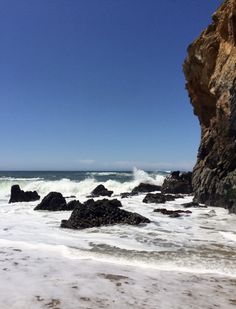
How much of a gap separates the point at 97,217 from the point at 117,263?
19.6 feet

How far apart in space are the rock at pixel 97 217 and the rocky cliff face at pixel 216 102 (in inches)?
202

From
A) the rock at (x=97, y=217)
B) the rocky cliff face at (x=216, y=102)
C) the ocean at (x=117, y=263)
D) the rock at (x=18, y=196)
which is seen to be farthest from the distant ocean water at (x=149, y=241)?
the rock at (x=18, y=196)

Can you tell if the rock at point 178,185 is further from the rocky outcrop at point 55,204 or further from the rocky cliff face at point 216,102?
the rocky outcrop at point 55,204

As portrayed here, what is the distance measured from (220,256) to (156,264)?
1.70 metres

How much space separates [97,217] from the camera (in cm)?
1434

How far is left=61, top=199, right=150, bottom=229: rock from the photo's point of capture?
44.9ft

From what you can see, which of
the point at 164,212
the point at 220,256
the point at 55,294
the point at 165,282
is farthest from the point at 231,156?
the point at 55,294

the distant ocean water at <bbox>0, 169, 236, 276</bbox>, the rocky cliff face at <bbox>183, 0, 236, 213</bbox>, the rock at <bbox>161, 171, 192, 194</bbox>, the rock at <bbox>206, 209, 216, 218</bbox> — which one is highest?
the rocky cliff face at <bbox>183, 0, 236, 213</bbox>

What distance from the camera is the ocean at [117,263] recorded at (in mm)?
6113

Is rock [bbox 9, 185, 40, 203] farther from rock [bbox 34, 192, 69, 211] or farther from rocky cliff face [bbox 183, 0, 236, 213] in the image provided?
rocky cliff face [bbox 183, 0, 236, 213]

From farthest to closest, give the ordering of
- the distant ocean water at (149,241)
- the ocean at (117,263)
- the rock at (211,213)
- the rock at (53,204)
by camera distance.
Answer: the rock at (53,204) → the rock at (211,213) → the distant ocean water at (149,241) → the ocean at (117,263)

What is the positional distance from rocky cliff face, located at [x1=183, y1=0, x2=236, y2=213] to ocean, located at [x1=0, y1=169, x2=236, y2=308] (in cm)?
553

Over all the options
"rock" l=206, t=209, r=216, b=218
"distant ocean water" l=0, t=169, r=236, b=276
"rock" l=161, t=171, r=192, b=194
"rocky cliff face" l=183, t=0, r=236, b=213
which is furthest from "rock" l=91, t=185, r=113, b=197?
"distant ocean water" l=0, t=169, r=236, b=276

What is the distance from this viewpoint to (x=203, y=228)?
13625 mm
